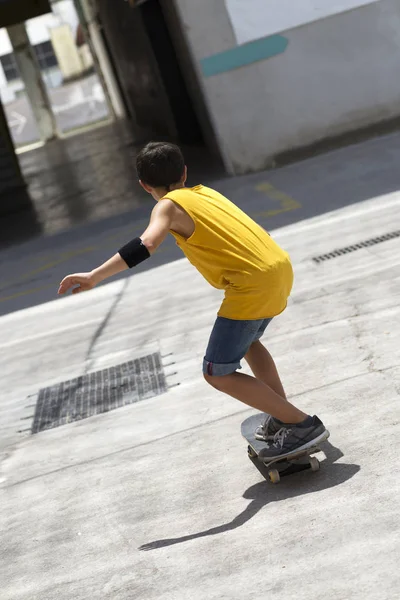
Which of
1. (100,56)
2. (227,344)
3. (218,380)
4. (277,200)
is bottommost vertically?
(277,200)

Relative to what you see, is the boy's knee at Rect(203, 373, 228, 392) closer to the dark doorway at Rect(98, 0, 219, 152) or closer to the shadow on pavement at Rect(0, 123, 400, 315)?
the shadow on pavement at Rect(0, 123, 400, 315)

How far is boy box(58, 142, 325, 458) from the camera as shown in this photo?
3.89 m

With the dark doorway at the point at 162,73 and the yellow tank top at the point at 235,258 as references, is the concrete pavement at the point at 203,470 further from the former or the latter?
the dark doorway at the point at 162,73

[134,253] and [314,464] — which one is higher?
[134,253]

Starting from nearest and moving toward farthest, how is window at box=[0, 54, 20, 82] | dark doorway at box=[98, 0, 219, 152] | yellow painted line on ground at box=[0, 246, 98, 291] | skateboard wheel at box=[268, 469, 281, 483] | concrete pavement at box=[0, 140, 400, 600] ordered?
concrete pavement at box=[0, 140, 400, 600] → skateboard wheel at box=[268, 469, 281, 483] → yellow painted line on ground at box=[0, 246, 98, 291] → dark doorway at box=[98, 0, 219, 152] → window at box=[0, 54, 20, 82]

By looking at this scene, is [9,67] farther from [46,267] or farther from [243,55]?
[46,267]

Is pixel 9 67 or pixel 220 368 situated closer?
Result: pixel 220 368

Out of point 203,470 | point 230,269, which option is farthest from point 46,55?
point 230,269

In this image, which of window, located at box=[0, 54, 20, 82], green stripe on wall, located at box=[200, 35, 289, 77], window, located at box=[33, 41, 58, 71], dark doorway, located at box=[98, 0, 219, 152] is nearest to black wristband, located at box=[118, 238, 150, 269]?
green stripe on wall, located at box=[200, 35, 289, 77]

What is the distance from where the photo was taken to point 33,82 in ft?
113

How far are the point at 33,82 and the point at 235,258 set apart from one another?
32.1 m

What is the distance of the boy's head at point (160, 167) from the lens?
394 cm

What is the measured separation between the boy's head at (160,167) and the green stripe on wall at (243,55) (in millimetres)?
8573

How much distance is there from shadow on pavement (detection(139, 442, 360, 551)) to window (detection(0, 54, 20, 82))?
56199mm
